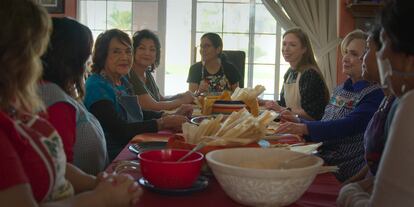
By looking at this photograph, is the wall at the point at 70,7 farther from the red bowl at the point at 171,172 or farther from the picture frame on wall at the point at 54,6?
the red bowl at the point at 171,172

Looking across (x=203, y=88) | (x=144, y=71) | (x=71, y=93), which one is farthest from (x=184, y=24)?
(x=71, y=93)

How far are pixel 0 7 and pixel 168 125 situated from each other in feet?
3.64

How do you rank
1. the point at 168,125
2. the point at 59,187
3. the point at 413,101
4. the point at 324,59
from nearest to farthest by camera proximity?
1. the point at 413,101
2. the point at 59,187
3. the point at 168,125
4. the point at 324,59

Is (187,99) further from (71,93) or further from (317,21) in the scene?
(317,21)

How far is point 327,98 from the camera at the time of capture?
2.64 metres

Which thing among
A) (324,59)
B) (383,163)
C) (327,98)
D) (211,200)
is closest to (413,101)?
(383,163)

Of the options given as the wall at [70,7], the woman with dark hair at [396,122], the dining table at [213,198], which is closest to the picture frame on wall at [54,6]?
the wall at [70,7]

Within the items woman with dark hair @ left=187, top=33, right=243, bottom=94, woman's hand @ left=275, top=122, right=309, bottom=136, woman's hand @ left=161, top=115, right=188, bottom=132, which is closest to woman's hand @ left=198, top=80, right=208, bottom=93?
woman with dark hair @ left=187, top=33, right=243, bottom=94

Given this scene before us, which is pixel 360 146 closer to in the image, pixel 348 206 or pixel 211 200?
pixel 348 206

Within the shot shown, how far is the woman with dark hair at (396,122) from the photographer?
2.41 ft

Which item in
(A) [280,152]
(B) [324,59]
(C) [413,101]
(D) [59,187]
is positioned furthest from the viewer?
(B) [324,59]

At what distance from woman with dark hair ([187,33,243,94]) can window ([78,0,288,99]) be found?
782 millimetres

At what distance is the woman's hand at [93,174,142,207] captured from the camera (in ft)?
2.94

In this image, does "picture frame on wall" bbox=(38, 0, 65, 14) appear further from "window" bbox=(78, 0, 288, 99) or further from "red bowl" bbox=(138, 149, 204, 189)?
"red bowl" bbox=(138, 149, 204, 189)
